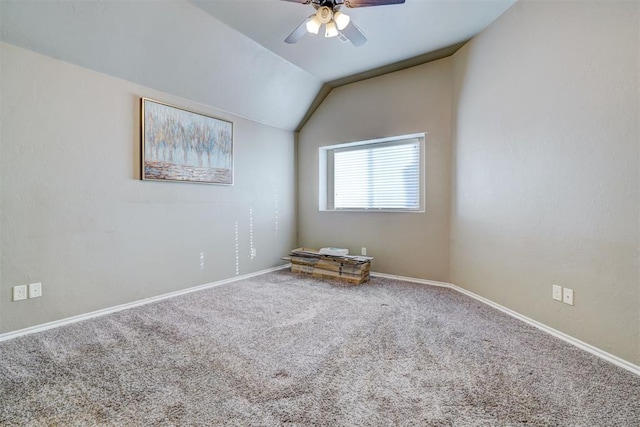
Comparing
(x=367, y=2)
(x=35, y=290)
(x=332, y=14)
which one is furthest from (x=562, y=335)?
(x=35, y=290)

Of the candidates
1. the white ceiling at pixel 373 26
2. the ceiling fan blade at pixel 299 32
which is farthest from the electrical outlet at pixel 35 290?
the ceiling fan blade at pixel 299 32

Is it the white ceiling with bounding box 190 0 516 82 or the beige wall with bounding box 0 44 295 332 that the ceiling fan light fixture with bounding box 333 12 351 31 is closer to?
the white ceiling with bounding box 190 0 516 82

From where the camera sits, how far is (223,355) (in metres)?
1.90

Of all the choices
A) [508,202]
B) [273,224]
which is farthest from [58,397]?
[508,202]

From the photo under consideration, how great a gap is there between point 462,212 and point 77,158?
156 inches

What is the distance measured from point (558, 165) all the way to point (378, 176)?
7.54 ft

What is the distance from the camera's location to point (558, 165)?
2172mm

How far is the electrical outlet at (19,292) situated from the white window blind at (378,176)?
3676mm

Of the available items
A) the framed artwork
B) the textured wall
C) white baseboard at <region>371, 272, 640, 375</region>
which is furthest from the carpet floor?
the textured wall

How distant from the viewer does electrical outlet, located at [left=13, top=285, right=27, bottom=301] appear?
2.21 m

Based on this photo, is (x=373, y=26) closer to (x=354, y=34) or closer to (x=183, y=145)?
(x=354, y=34)

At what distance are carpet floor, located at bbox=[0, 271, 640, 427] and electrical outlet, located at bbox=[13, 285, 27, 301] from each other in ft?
1.05

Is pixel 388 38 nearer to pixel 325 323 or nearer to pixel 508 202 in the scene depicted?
pixel 508 202

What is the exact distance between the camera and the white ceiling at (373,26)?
2.58 m
